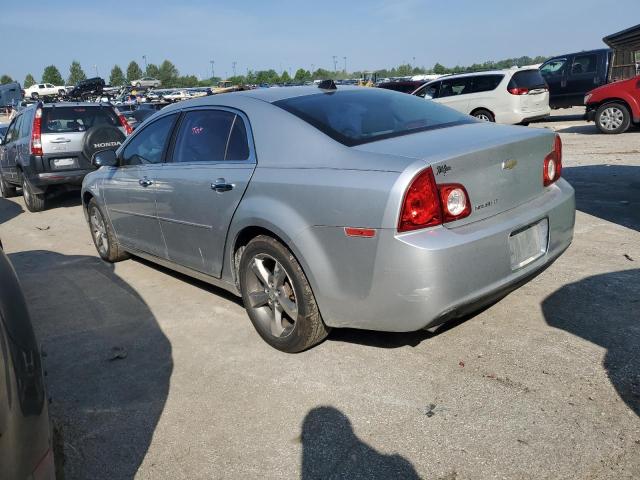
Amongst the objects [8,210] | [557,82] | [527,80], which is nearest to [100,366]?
[8,210]

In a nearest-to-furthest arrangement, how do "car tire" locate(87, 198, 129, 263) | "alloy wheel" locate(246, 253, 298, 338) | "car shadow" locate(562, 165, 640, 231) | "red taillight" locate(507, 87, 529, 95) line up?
"alloy wheel" locate(246, 253, 298, 338), "car tire" locate(87, 198, 129, 263), "car shadow" locate(562, 165, 640, 231), "red taillight" locate(507, 87, 529, 95)

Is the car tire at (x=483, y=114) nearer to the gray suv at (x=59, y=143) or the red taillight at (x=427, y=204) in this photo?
the gray suv at (x=59, y=143)

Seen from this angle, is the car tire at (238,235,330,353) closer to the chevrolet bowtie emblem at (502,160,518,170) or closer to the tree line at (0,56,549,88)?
the chevrolet bowtie emblem at (502,160,518,170)

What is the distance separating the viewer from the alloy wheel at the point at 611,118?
12.7 metres

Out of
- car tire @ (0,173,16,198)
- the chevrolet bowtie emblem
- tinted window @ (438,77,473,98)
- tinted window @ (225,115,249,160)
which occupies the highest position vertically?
tinted window @ (438,77,473,98)

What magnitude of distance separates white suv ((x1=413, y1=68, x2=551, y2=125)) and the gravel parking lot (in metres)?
10.2

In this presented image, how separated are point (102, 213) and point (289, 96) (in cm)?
274

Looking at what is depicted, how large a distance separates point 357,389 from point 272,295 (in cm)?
84

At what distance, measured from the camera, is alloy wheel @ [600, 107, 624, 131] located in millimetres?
12703

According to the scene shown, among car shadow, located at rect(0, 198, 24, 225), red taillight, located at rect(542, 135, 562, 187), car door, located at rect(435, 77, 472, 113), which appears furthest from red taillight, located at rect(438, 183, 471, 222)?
car door, located at rect(435, 77, 472, 113)

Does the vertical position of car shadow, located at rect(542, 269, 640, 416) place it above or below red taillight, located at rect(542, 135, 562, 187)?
below

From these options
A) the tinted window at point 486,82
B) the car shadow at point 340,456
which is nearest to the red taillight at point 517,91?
the tinted window at point 486,82

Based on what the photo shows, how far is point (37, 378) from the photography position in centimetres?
184

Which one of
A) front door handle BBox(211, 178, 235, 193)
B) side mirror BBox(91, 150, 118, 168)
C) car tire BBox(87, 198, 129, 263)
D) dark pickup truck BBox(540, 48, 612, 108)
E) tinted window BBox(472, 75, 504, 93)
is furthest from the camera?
dark pickup truck BBox(540, 48, 612, 108)
